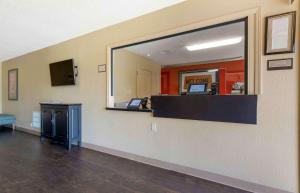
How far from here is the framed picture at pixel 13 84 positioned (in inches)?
242

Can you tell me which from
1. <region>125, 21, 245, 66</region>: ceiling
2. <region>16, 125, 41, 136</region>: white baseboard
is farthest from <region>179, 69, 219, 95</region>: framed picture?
<region>16, 125, 41, 136</region>: white baseboard

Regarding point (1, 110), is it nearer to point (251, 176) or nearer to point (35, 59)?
point (35, 59)

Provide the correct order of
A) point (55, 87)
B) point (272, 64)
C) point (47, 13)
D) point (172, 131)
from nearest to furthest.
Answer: point (272, 64) < point (172, 131) < point (47, 13) < point (55, 87)

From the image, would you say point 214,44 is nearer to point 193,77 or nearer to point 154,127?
point 193,77

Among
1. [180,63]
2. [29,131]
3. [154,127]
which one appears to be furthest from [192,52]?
[29,131]

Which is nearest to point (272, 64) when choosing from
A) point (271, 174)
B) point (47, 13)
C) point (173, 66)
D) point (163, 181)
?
point (271, 174)

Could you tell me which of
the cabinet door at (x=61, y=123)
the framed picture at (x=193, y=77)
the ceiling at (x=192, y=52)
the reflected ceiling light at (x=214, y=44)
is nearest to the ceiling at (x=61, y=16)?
the ceiling at (x=192, y=52)

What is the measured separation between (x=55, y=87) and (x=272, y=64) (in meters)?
4.52

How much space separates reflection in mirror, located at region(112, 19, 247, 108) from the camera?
12.6 ft

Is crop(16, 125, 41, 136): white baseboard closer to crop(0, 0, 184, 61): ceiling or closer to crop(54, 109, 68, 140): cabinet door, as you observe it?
crop(54, 109, 68, 140): cabinet door

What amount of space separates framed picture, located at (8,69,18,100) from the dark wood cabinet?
2.56 meters

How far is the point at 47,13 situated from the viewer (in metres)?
3.03

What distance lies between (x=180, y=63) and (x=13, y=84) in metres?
5.46

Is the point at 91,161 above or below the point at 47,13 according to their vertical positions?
below
